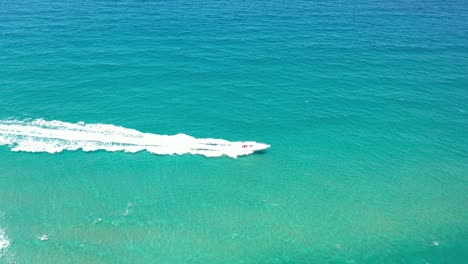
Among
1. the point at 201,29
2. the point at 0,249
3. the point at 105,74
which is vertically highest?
the point at 201,29

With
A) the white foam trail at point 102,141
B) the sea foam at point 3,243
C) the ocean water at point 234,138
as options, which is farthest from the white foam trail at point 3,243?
the white foam trail at point 102,141

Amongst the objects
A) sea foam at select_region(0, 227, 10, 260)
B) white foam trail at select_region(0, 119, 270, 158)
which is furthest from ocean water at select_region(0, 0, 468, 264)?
sea foam at select_region(0, 227, 10, 260)

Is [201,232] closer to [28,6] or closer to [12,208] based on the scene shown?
[12,208]

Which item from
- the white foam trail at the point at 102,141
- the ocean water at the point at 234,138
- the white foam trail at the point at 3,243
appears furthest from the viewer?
the white foam trail at the point at 102,141

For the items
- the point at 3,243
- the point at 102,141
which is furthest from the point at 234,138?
the point at 3,243

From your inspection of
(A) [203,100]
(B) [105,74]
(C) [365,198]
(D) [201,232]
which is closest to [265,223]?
(D) [201,232]

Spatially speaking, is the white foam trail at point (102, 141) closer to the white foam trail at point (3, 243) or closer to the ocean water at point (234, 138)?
the ocean water at point (234, 138)
